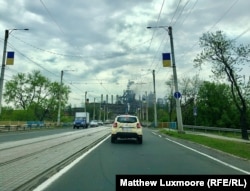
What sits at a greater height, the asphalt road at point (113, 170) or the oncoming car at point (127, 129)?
the oncoming car at point (127, 129)

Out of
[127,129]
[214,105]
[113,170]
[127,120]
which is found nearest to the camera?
[113,170]

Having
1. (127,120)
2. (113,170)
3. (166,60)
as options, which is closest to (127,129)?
(127,120)

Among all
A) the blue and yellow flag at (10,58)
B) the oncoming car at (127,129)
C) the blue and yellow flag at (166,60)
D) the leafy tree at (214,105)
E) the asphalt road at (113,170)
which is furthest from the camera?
the leafy tree at (214,105)

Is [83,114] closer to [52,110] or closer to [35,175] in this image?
[52,110]

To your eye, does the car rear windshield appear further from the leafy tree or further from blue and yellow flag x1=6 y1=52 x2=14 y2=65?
the leafy tree

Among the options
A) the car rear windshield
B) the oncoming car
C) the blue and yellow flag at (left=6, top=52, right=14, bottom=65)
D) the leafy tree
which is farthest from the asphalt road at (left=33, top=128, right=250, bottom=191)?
the leafy tree

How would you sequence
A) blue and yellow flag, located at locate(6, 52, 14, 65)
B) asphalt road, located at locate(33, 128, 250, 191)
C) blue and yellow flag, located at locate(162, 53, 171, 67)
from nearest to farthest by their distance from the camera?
asphalt road, located at locate(33, 128, 250, 191) < blue and yellow flag, located at locate(162, 53, 171, 67) < blue and yellow flag, located at locate(6, 52, 14, 65)

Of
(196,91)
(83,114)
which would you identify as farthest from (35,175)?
(196,91)

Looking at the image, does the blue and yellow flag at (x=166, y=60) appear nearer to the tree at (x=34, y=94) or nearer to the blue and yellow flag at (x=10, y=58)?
A: the blue and yellow flag at (x=10, y=58)

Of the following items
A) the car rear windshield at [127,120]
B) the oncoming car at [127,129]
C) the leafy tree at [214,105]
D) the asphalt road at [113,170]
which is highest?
the leafy tree at [214,105]

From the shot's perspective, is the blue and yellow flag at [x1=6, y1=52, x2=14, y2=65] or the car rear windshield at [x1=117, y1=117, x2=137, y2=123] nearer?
the car rear windshield at [x1=117, y1=117, x2=137, y2=123]

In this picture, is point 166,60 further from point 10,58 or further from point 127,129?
point 10,58

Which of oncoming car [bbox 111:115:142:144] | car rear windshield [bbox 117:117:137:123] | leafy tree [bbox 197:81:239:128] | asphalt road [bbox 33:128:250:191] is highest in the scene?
leafy tree [bbox 197:81:239:128]

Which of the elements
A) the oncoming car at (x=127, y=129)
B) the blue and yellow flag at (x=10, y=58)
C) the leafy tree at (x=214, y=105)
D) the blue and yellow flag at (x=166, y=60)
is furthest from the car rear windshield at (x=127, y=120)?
the leafy tree at (x=214, y=105)
